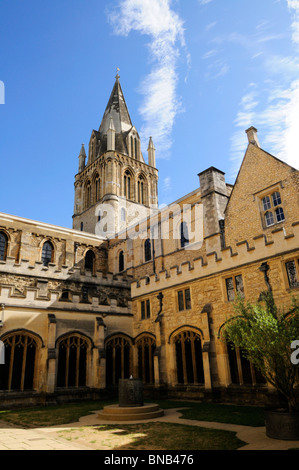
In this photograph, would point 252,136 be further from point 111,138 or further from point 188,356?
point 111,138

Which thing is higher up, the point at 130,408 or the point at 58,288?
the point at 58,288

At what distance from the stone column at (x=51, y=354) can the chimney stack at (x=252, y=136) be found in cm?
1600

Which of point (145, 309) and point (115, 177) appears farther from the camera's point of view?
point (115, 177)

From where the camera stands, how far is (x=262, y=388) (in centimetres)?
1305

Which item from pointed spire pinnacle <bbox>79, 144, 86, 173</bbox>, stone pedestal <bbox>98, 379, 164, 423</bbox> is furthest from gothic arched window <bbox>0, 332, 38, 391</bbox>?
pointed spire pinnacle <bbox>79, 144, 86, 173</bbox>

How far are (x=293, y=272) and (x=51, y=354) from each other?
12.2 meters

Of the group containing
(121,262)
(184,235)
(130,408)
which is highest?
(121,262)

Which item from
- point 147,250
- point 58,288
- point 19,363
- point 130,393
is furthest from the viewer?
point 147,250

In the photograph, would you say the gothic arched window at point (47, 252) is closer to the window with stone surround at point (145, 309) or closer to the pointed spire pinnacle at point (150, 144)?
the window with stone surround at point (145, 309)

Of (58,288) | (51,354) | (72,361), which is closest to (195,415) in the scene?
(51,354)

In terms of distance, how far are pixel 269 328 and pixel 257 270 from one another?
6.23 metres

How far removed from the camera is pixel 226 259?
15734mm

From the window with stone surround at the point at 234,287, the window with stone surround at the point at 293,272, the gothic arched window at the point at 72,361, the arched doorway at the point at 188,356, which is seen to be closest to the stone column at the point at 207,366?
the arched doorway at the point at 188,356
